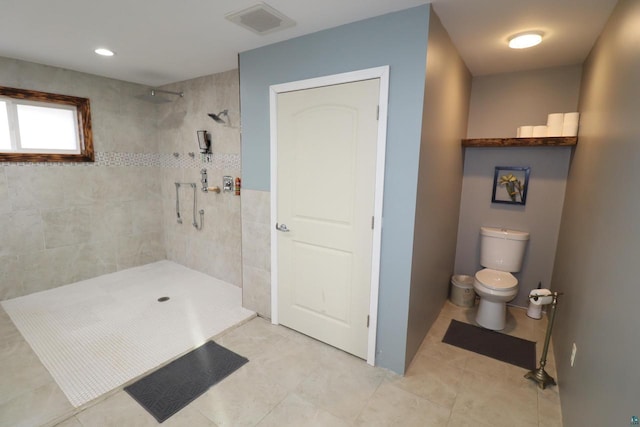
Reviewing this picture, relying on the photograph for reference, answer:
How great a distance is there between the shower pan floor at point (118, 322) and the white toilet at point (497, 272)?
85.9 inches

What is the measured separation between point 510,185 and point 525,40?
1397 mm

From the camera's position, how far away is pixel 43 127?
3.31 metres

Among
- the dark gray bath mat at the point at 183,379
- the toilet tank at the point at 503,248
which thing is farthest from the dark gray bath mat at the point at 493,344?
the dark gray bath mat at the point at 183,379

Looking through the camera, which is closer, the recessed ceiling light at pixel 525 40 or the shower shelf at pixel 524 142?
the recessed ceiling light at pixel 525 40

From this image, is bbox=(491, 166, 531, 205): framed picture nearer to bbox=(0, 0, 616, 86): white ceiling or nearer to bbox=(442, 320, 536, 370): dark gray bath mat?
bbox=(0, 0, 616, 86): white ceiling

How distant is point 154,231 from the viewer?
4289 mm

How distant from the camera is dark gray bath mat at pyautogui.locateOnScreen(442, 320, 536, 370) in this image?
233 centimetres

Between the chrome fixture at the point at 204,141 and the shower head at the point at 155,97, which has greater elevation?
the shower head at the point at 155,97

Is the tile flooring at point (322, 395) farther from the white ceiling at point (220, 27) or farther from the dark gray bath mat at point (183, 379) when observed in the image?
the white ceiling at point (220, 27)

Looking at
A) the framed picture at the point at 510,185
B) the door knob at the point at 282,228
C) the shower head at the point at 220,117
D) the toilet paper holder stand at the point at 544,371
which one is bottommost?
the toilet paper holder stand at the point at 544,371

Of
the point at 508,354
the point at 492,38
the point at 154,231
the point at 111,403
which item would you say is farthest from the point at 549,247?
the point at 154,231

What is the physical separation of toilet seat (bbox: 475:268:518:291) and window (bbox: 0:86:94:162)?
449cm

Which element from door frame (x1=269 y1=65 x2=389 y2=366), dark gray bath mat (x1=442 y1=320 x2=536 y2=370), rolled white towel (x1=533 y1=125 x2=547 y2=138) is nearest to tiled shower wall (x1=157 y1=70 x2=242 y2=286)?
door frame (x1=269 y1=65 x2=389 y2=366)

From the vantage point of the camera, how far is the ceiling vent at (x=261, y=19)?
1863 millimetres
